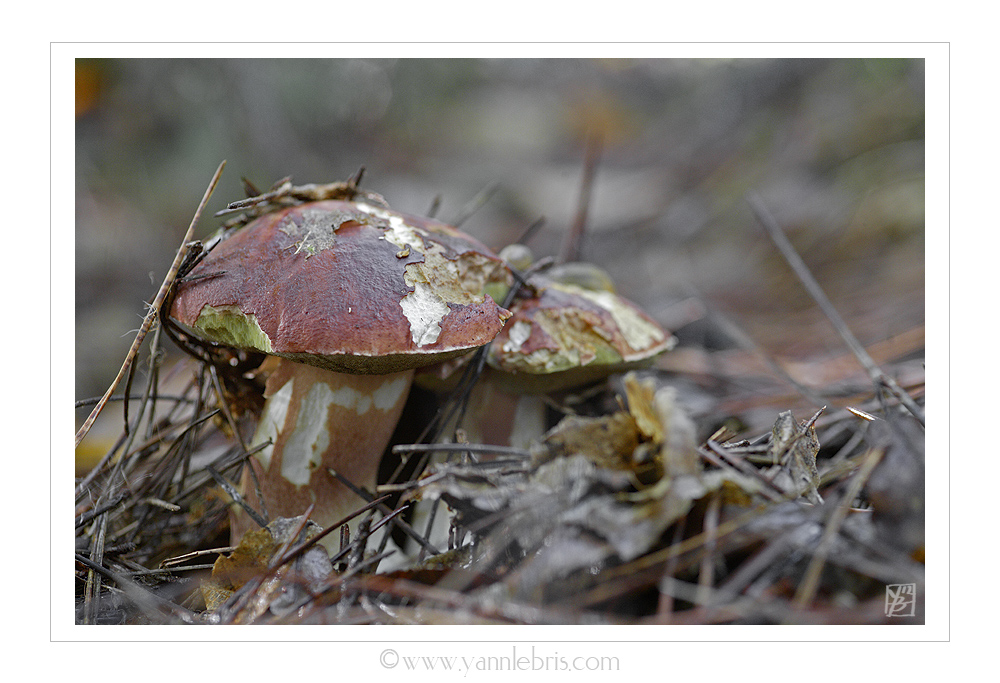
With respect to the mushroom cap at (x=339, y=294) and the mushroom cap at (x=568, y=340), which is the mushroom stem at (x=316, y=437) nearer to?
the mushroom cap at (x=339, y=294)

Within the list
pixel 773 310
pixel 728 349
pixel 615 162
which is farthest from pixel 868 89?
pixel 615 162

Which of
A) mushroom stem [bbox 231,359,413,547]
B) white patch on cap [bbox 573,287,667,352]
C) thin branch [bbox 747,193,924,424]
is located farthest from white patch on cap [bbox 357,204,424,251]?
thin branch [bbox 747,193,924,424]

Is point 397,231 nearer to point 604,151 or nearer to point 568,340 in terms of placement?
point 568,340

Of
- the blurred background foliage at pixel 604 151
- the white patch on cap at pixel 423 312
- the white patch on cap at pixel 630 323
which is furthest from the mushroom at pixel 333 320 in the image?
the blurred background foliage at pixel 604 151

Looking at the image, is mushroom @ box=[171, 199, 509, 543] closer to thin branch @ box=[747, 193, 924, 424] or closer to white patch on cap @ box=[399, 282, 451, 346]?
white patch on cap @ box=[399, 282, 451, 346]

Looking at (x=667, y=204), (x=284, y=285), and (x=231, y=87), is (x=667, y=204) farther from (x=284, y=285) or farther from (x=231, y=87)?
(x=284, y=285)

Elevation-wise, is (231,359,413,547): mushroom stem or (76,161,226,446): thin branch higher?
(76,161,226,446): thin branch
